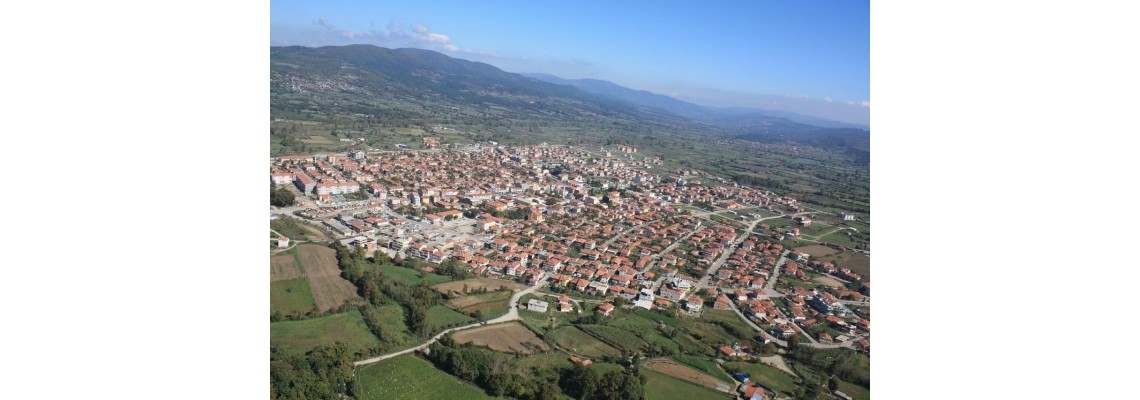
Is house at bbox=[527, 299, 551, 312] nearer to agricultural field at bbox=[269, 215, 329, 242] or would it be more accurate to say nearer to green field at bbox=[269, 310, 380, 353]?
green field at bbox=[269, 310, 380, 353]

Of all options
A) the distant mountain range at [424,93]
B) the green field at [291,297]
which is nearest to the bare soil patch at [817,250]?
the distant mountain range at [424,93]

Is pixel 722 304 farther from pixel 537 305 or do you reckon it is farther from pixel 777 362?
pixel 537 305

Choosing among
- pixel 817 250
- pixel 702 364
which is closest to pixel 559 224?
pixel 817 250

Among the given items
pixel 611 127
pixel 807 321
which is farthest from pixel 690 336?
pixel 611 127

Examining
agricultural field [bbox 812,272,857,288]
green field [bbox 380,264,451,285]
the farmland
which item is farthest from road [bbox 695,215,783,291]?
the farmland

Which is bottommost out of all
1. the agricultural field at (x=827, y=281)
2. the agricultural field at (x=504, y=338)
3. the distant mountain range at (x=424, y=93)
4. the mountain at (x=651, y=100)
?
the agricultural field at (x=504, y=338)

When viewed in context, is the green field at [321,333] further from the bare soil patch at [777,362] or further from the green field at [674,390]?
the bare soil patch at [777,362]

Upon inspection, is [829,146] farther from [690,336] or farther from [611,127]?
[690,336]
